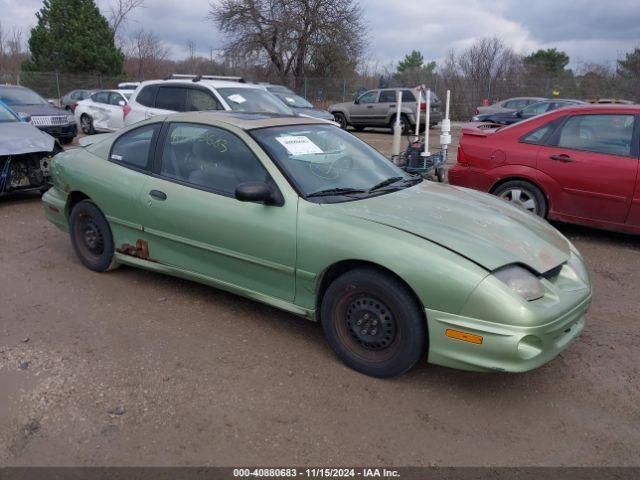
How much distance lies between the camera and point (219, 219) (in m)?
3.93

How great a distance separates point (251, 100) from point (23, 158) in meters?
3.70

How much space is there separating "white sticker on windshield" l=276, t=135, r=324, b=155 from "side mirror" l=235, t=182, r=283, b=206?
452 mm

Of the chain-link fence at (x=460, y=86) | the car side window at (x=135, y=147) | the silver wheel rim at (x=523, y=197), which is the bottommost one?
the silver wheel rim at (x=523, y=197)

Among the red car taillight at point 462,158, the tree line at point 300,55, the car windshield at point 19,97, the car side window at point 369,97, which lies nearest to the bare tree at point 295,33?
the tree line at point 300,55

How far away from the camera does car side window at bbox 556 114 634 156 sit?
5.96 m

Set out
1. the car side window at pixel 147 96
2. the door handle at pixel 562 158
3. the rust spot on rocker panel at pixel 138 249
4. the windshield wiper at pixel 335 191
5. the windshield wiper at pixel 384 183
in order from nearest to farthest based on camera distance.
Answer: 1. the windshield wiper at pixel 335 191
2. the windshield wiper at pixel 384 183
3. the rust spot on rocker panel at pixel 138 249
4. the door handle at pixel 562 158
5. the car side window at pixel 147 96

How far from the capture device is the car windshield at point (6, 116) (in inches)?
326

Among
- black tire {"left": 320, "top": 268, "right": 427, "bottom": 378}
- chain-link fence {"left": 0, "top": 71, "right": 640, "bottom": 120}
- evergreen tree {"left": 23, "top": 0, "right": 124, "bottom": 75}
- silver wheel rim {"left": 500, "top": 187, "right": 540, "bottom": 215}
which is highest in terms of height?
evergreen tree {"left": 23, "top": 0, "right": 124, "bottom": 75}

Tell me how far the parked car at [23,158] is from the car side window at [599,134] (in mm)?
6623

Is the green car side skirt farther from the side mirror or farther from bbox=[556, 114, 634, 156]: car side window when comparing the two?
bbox=[556, 114, 634, 156]: car side window

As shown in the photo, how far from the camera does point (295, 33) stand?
33844 mm

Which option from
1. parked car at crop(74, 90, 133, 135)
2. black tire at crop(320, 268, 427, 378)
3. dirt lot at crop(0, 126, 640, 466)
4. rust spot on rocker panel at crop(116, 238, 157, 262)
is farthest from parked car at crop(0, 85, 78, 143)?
black tire at crop(320, 268, 427, 378)

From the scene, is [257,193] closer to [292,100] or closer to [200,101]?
[200,101]

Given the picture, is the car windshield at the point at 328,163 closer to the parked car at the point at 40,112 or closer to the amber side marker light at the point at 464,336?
the amber side marker light at the point at 464,336
